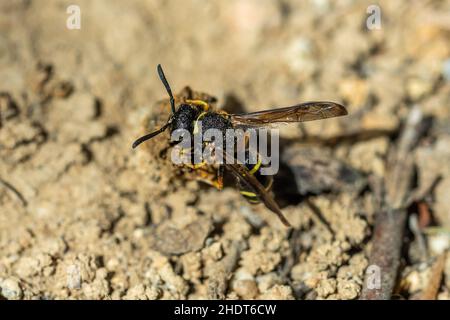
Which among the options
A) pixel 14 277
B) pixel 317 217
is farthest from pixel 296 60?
pixel 14 277

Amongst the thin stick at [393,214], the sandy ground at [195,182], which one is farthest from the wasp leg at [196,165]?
the thin stick at [393,214]

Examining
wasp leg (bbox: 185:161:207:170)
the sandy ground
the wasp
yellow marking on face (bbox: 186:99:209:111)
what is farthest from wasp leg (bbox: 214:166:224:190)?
yellow marking on face (bbox: 186:99:209:111)

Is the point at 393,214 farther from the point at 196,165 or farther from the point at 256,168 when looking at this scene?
the point at 196,165

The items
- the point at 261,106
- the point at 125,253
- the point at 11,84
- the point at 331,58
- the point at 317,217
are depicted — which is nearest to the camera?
the point at 125,253

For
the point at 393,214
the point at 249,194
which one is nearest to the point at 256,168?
the point at 249,194

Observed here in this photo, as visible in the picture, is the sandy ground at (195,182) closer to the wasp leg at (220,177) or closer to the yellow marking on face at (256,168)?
the wasp leg at (220,177)
